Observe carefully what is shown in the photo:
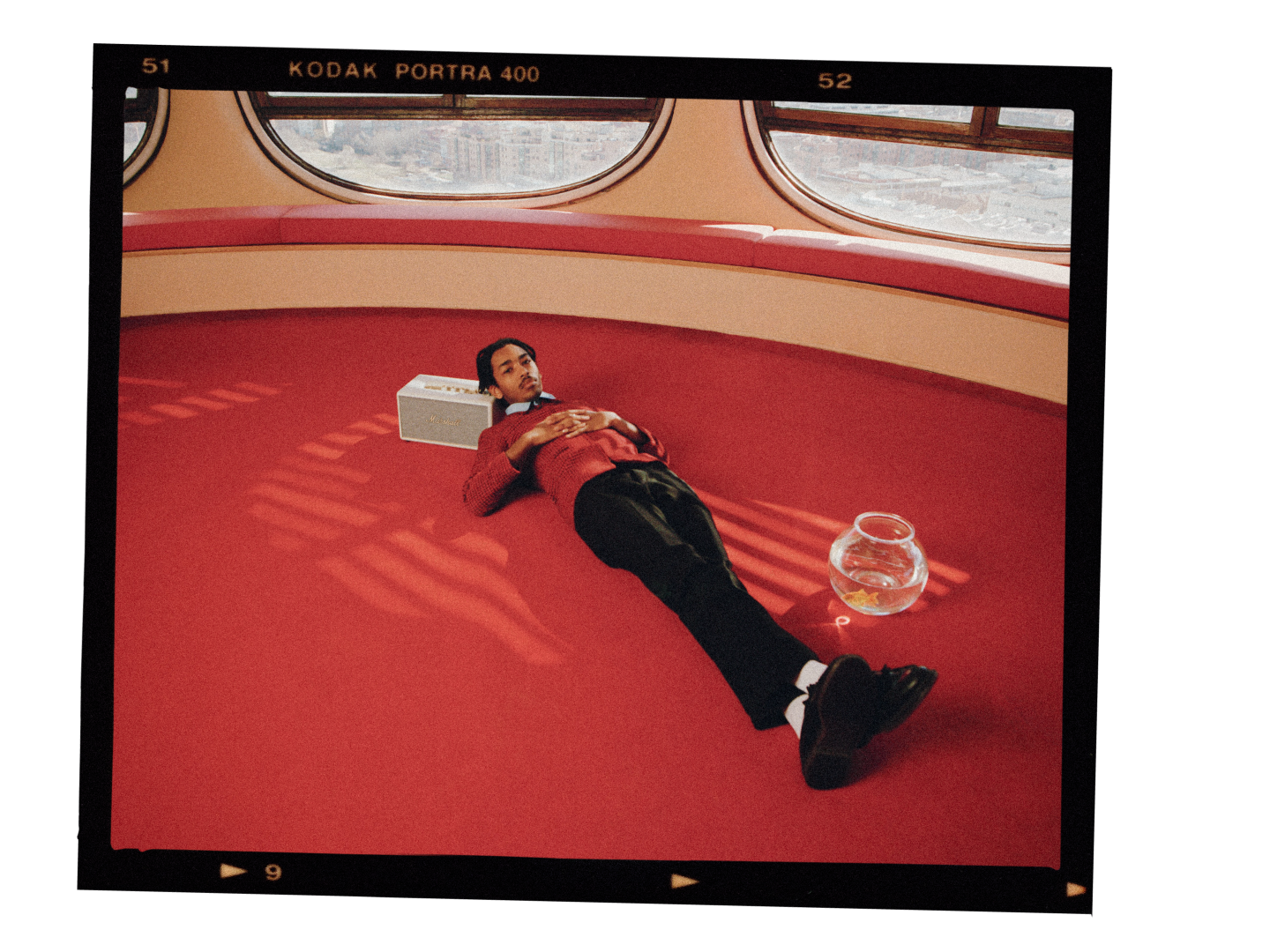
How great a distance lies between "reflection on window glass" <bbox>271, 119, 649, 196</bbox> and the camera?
1061 millimetres

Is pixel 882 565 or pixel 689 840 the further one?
pixel 882 565

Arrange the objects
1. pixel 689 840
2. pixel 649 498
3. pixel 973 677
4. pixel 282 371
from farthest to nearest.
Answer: pixel 282 371 → pixel 649 498 → pixel 973 677 → pixel 689 840

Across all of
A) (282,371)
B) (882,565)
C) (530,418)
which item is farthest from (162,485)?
(882,565)

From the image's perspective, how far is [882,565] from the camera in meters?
1.12

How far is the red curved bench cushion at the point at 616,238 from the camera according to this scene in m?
1.30

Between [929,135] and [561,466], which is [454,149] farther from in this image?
[929,135]

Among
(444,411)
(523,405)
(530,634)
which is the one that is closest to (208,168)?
(444,411)

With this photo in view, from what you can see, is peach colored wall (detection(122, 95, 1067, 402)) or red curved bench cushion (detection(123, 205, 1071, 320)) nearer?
peach colored wall (detection(122, 95, 1067, 402))

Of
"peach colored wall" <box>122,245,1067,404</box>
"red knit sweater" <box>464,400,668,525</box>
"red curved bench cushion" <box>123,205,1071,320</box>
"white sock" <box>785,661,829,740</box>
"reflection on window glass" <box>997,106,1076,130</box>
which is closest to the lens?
"reflection on window glass" <box>997,106,1076,130</box>

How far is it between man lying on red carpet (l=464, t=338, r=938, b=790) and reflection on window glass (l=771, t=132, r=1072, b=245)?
75cm

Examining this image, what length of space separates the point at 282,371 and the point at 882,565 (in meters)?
1.51

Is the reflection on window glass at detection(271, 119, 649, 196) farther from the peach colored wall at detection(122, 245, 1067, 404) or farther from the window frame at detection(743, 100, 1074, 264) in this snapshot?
the window frame at detection(743, 100, 1074, 264)

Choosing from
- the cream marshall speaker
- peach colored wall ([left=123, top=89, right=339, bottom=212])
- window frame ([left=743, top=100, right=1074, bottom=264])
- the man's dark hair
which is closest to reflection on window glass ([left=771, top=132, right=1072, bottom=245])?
window frame ([left=743, top=100, right=1074, bottom=264])

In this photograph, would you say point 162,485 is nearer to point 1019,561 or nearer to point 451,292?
point 451,292
